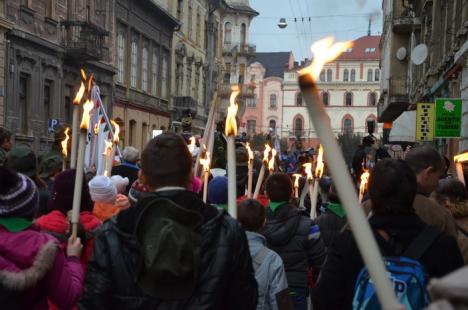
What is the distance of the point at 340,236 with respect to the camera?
3.33m

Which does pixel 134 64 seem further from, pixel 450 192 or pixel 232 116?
pixel 232 116

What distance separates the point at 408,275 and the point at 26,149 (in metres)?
3.82

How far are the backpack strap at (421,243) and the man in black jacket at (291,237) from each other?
268 centimetres

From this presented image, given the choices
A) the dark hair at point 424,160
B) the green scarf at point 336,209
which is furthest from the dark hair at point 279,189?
the dark hair at point 424,160

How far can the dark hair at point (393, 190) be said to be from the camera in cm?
328

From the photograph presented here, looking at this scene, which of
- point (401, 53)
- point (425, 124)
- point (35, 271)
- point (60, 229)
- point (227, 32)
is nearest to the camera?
point (35, 271)

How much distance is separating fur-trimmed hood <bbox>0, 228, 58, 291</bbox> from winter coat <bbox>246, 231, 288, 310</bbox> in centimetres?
144

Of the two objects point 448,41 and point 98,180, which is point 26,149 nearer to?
Answer: point 98,180

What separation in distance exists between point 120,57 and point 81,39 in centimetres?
718

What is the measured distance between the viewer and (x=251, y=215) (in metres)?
4.70

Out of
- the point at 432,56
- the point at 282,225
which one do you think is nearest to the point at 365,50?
the point at 432,56

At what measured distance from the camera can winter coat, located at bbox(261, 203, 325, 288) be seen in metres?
5.86

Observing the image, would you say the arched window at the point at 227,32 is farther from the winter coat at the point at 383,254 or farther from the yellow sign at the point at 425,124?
the winter coat at the point at 383,254

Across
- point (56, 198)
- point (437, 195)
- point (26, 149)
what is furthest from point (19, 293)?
point (26, 149)
